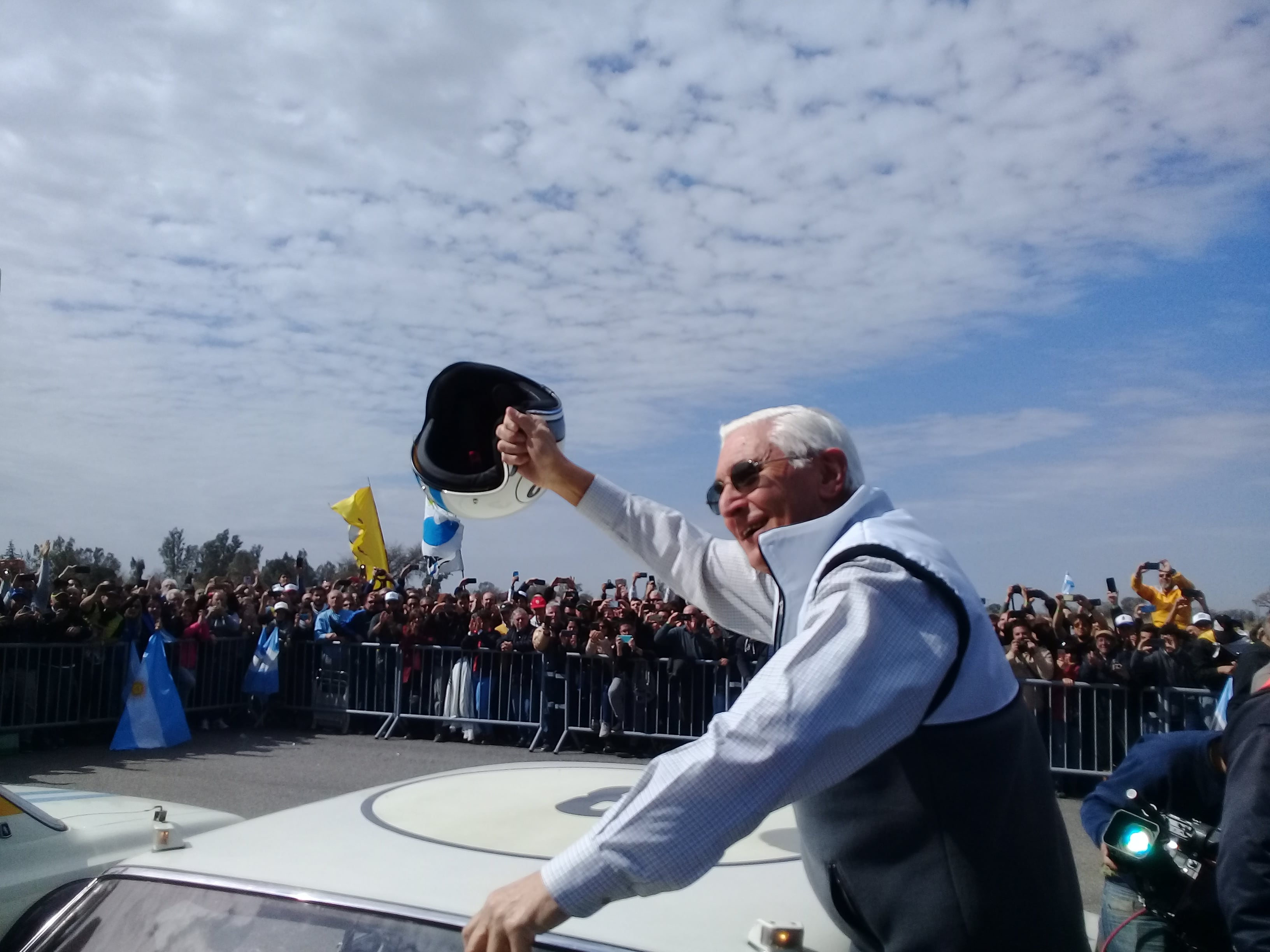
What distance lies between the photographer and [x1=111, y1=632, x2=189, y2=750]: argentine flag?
39.8ft

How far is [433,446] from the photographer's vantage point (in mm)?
2604

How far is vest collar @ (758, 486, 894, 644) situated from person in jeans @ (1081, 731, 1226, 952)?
1735mm

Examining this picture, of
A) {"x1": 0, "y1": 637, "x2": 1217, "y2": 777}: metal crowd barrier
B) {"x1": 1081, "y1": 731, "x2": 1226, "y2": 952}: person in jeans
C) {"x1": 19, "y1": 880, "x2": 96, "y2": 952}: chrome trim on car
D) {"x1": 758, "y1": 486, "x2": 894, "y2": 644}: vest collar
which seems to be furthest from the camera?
{"x1": 0, "y1": 637, "x2": 1217, "y2": 777}: metal crowd barrier

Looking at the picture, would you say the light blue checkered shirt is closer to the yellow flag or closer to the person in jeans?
the person in jeans

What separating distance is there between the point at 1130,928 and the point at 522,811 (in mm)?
1725

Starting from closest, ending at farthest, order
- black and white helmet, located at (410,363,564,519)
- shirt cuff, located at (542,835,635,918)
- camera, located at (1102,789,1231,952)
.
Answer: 1. shirt cuff, located at (542,835,635,918)
2. black and white helmet, located at (410,363,564,519)
3. camera, located at (1102,789,1231,952)

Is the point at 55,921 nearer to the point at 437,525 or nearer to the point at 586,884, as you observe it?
the point at 586,884

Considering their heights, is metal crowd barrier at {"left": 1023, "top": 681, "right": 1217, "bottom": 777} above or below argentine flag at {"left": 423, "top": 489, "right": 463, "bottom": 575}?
below

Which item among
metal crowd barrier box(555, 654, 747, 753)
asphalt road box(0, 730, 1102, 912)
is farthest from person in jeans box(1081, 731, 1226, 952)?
metal crowd barrier box(555, 654, 747, 753)

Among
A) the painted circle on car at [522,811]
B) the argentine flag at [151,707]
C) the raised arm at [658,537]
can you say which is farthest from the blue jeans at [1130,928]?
the argentine flag at [151,707]

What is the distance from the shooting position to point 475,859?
2117 mm

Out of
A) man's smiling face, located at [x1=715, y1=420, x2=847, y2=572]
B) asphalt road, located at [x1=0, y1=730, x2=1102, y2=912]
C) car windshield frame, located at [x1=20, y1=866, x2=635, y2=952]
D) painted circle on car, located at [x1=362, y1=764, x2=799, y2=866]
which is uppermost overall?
man's smiling face, located at [x1=715, y1=420, x2=847, y2=572]

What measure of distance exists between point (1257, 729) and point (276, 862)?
1.99m

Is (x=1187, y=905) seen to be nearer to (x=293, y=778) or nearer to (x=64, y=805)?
(x=64, y=805)
